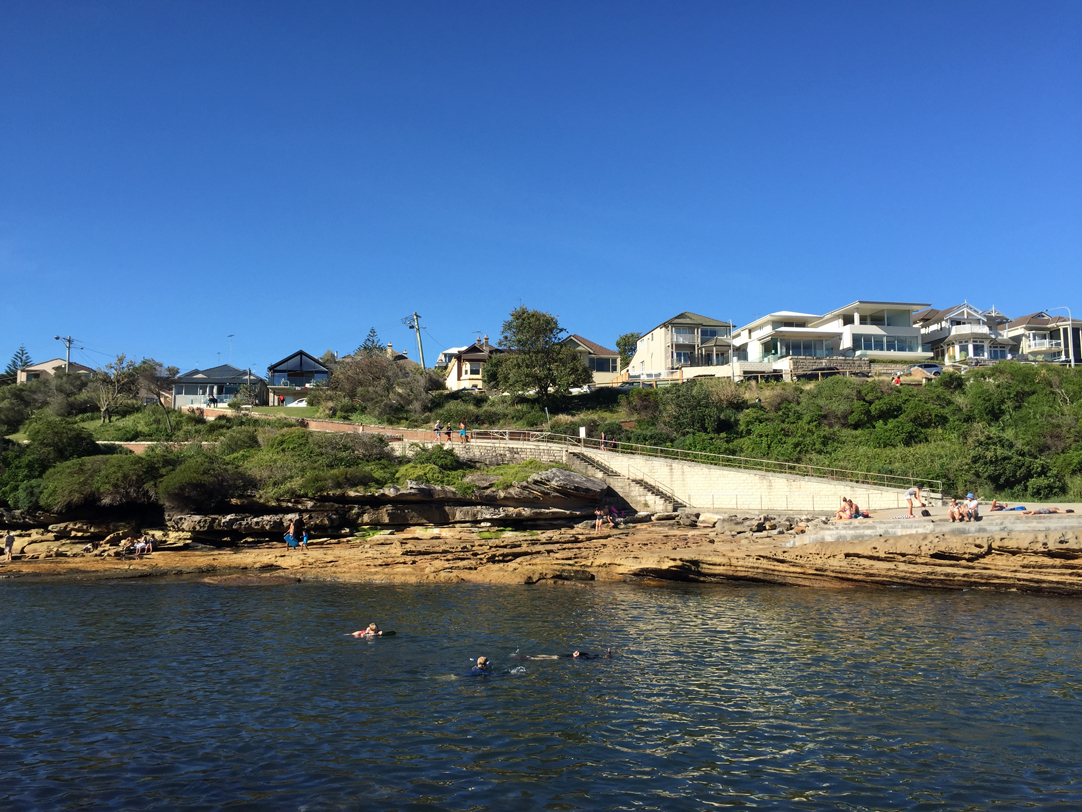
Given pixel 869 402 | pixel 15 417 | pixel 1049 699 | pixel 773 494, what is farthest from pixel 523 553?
pixel 15 417

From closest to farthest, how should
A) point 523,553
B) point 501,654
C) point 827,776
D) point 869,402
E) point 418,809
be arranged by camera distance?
1. point 418,809
2. point 827,776
3. point 501,654
4. point 523,553
5. point 869,402

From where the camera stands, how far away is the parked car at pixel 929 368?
5506 cm

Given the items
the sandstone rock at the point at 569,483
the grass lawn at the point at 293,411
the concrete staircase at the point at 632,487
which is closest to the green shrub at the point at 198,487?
the sandstone rock at the point at 569,483

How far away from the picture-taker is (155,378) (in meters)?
61.0

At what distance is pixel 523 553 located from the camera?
2791cm

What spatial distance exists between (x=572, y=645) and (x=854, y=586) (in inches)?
454

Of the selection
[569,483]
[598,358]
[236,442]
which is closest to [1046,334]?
[598,358]

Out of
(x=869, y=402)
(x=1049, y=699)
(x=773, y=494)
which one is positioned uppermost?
(x=869, y=402)

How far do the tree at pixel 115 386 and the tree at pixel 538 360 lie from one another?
92.8ft

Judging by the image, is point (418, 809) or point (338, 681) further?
point (338, 681)

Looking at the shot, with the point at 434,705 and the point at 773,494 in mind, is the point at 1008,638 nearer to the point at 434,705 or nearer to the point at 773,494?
the point at 434,705

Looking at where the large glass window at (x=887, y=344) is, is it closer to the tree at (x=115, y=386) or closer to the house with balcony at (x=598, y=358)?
the house with balcony at (x=598, y=358)

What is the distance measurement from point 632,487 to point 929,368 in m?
33.4

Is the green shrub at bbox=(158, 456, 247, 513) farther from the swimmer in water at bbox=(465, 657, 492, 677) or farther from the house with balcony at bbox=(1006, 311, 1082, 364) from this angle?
the house with balcony at bbox=(1006, 311, 1082, 364)
